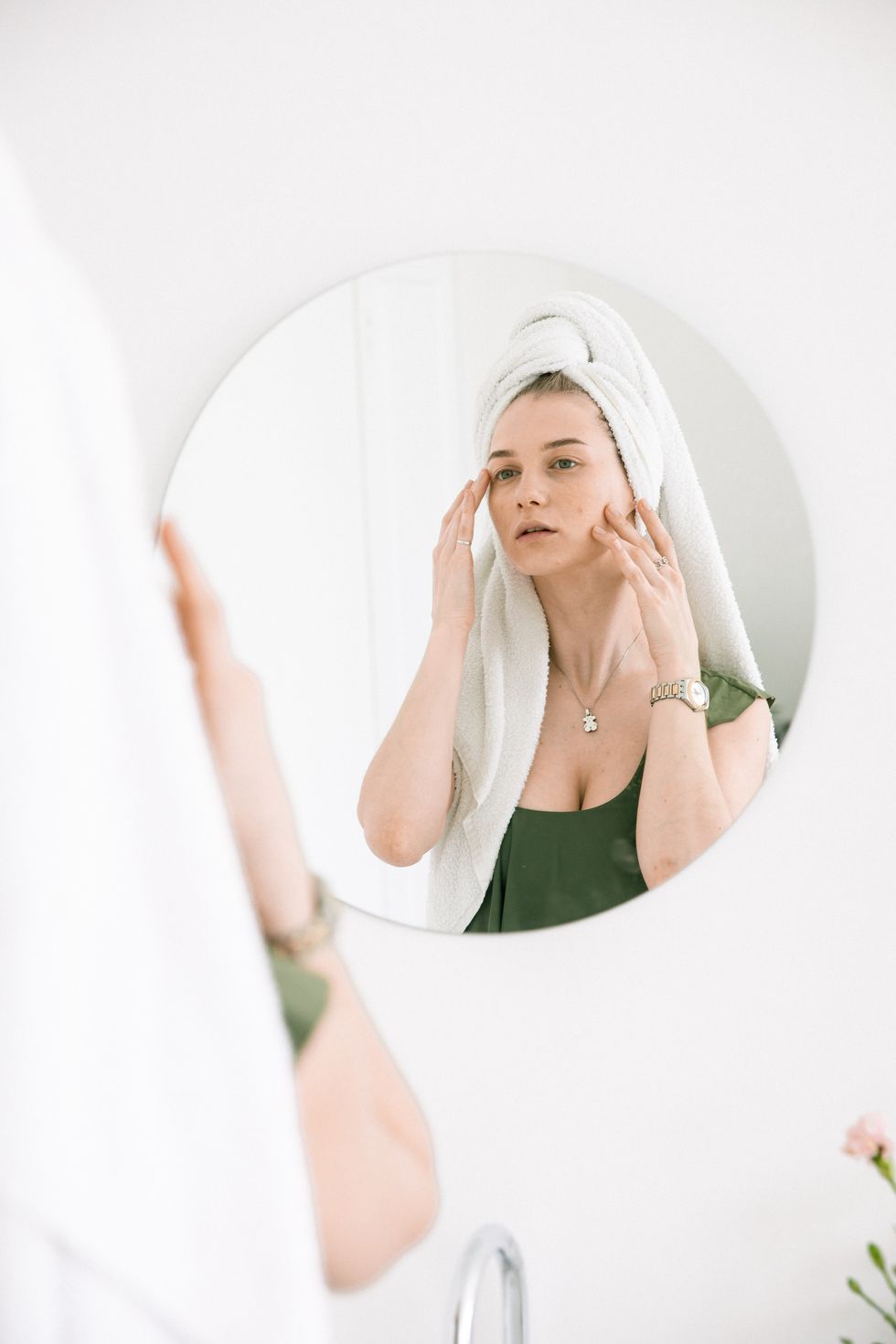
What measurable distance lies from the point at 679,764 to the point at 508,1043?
0.34 m

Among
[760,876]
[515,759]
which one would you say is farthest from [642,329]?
[760,876]

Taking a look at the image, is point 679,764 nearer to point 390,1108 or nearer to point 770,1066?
point 770,1066

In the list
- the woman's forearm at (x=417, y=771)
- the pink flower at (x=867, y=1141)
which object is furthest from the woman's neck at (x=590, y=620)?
the pink flower at (x=867, y=1141)

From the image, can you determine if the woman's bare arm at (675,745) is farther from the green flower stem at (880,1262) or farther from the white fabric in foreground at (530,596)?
the green flower stem at (880,1262)

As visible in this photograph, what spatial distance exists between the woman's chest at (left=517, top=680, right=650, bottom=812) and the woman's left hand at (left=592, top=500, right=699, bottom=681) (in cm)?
5

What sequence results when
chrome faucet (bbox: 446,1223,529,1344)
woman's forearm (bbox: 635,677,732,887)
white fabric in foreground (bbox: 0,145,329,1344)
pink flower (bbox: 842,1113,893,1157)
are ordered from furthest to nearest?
woman's forearm (bbox: 635,677,732,887)
pink flower (bbox: 842,1113,893,1157)
chrome faucet (bbox: 446,1223,529,1344)
white fabric in foreground (bbox: 0,145,329,1344)

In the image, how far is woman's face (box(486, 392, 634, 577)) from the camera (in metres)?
1.17

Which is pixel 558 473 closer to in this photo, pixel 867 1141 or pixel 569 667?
pixel 569 667

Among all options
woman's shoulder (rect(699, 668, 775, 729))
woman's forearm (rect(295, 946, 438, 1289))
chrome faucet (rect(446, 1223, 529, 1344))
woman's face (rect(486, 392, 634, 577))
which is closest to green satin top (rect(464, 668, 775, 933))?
woman's shoulder (rect(699, 668, 775, 729))

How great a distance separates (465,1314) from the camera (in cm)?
78

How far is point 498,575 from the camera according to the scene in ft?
3.90

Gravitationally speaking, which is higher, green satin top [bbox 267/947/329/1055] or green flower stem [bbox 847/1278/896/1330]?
green satin top [bbox 267/947/329/1055]

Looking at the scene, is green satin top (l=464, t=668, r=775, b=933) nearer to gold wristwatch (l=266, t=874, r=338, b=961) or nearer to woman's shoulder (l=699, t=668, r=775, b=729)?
woman's shoulder (l=699, t=668, r=775, b=729)

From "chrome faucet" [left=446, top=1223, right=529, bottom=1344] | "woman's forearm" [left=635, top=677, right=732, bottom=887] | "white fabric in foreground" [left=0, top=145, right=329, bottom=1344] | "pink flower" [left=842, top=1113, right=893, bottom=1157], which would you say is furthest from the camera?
"woman's forearm" [left=635, top=677, right=732, bottom=887]
